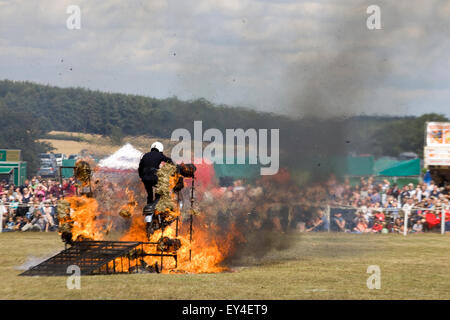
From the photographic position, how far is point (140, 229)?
57.5 feet

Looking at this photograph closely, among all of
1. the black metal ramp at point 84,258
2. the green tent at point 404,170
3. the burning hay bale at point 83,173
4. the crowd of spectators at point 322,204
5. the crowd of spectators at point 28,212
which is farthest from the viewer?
the green tent at point 404,170

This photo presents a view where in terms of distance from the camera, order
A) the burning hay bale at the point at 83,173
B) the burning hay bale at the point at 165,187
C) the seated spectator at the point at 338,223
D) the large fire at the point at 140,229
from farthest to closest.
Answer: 1. the seated spectator at the point at 338,223
2. the burning hay bale at the point at 83,173
3. the large fire at the point at 140,229
4. the burning hay bale at the point at 165,187

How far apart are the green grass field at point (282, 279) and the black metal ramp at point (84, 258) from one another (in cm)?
41

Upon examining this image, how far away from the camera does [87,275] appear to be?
47.3 feet

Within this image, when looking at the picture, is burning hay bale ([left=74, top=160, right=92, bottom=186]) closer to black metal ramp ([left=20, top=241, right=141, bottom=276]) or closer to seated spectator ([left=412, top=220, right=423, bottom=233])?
black metal ramp ([left=20, top=241, right=141, bottom=276])

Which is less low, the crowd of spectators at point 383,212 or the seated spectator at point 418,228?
the crowd of spectators at point 383,212

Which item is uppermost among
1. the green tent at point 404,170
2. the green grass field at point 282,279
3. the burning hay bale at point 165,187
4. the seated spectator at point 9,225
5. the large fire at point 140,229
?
the green tent at point 404,170

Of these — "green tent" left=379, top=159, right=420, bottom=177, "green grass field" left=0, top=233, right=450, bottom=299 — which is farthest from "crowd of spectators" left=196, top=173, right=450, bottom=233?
"green grass field" left=0, top=233, right=450, bottom=299

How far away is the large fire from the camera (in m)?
16.2

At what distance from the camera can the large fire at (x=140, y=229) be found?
1619 cm

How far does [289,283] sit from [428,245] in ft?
38.7

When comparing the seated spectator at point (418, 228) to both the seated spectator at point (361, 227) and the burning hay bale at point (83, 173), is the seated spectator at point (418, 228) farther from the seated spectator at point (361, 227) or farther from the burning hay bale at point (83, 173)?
the burning hay bale at point (83, 173)

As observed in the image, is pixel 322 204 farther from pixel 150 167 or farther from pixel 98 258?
pixel 98 258

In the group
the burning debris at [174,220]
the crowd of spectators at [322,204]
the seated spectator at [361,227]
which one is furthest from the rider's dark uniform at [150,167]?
the seated spectator at [361,227]
